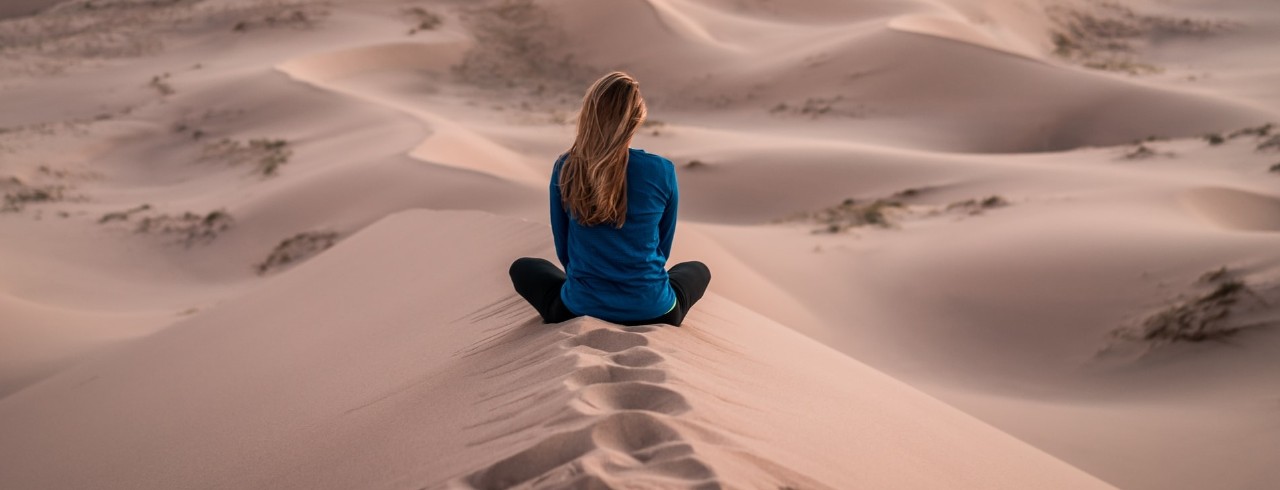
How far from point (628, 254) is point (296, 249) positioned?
6212mm

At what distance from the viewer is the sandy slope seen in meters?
2.35

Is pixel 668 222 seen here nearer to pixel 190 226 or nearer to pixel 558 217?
pixel 558 217

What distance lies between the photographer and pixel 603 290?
333 centimetres

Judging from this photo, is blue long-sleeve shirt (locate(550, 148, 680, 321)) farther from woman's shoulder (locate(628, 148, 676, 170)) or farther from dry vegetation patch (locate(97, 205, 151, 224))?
dry vegetation patch (locate(97, 205, 151, 224))

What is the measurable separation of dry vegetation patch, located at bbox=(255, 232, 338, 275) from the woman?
18.0 feet

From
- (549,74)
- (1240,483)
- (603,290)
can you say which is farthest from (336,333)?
(549,74)

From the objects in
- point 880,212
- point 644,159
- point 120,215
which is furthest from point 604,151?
point 120,215

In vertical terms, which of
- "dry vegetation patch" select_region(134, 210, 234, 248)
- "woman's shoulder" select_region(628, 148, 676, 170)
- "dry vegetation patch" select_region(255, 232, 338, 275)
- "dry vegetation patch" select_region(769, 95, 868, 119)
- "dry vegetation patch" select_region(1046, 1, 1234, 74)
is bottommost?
"dry vegetation patch" select_region(134, 210, 234, 248)

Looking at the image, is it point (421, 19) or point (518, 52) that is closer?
point (518, 52)

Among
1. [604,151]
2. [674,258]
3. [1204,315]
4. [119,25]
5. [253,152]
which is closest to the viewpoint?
[604,151]

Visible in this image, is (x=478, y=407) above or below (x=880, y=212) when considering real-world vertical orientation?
below

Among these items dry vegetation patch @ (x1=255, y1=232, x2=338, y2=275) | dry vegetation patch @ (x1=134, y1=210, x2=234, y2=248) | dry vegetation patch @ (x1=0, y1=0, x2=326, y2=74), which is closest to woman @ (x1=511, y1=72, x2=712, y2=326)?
dry vegetation patch @ (x1=255, y1=232, x2=338, y2=275)

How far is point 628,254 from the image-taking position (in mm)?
3297

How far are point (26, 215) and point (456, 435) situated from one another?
31.0 ft
